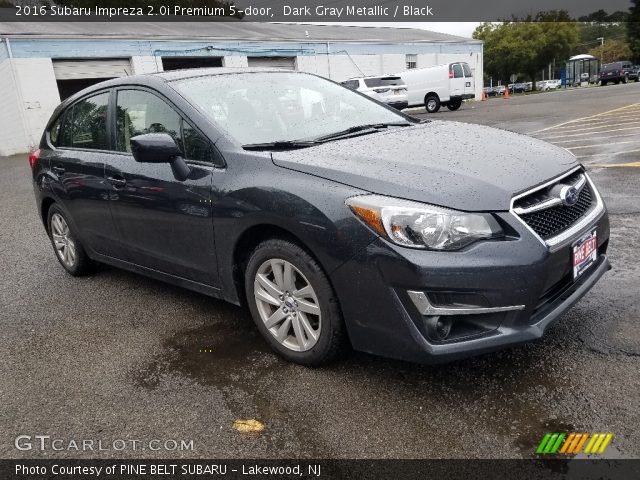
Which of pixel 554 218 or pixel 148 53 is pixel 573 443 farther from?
pixel 148 53

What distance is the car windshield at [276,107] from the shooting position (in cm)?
335

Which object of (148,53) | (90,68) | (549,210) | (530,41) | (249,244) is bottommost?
(249,244)

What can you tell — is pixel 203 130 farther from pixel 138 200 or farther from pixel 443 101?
pixel 443 101

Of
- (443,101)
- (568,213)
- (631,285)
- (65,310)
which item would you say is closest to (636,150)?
(631,285)

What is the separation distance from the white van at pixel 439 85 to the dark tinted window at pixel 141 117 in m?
21.7

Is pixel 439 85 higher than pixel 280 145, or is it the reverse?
pixel 280 145

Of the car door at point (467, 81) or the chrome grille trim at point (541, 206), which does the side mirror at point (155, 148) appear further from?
the car door at point (467, 81)

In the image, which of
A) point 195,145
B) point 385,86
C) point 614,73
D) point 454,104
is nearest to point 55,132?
point 195,145

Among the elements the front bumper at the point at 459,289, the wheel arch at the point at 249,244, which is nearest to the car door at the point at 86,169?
the wheel arch at the point at 249,244

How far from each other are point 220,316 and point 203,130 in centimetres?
132

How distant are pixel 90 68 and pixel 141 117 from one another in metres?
20.7

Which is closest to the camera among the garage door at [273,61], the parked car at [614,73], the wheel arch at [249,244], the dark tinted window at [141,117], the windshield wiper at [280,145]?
the wheel arch at [249,244]

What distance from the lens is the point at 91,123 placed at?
4.28 metres

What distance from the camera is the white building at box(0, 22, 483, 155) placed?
66.4ft
